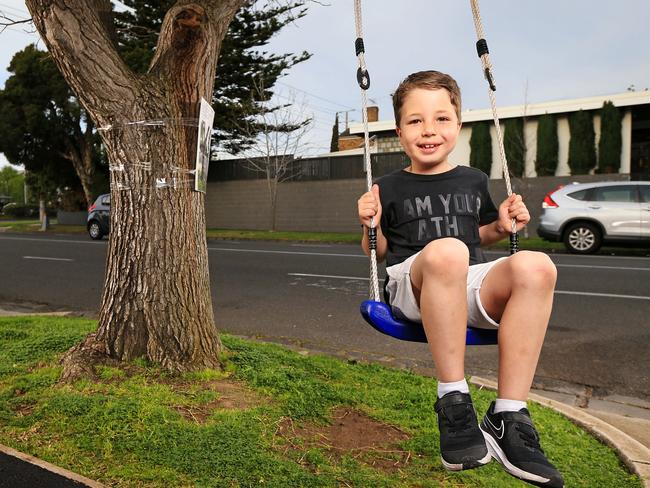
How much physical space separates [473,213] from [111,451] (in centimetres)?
205

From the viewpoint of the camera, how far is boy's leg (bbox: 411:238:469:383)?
2002 millimetres

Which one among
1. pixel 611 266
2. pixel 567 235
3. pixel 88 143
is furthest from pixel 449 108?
pixel 88 143

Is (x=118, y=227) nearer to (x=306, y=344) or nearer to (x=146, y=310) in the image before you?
(x=146, y=310)

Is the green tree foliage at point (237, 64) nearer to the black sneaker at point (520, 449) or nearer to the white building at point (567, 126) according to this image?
the white building at point (567, 126)

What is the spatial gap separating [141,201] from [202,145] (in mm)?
620

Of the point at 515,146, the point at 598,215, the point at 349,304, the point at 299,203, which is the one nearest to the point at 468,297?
the point at 349,304

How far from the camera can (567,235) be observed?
1320 cm

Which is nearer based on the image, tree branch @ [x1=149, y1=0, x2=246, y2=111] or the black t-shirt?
the black t-shirt

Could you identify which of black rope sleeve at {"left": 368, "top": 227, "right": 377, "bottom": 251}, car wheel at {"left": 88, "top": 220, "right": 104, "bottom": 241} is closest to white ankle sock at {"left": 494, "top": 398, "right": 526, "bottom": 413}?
black rope sleeve at {"left": 368, "top": 227, "right": 377, "bottom": 251}

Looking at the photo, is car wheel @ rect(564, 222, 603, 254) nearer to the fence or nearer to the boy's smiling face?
the fence

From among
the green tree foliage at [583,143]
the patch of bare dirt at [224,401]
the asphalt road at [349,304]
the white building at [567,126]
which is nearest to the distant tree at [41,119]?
the white building at [567,126]

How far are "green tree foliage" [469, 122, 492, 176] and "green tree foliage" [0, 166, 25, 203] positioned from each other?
248 ft

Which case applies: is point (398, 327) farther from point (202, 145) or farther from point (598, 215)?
point (598, 215)

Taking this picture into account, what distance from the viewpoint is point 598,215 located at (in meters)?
12.8
